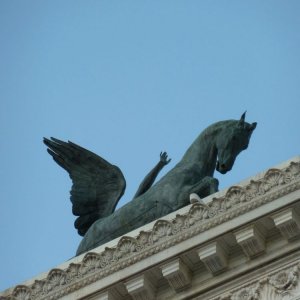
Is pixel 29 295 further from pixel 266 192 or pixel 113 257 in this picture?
pixel 266 192

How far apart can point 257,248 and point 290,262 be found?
0.61 m

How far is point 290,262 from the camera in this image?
20.5 m

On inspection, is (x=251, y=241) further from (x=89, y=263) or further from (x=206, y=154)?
(x=206, y=154)

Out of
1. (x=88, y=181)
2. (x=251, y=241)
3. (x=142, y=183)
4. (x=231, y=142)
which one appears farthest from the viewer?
(x=88, y=181)

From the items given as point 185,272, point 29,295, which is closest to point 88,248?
point 29,295

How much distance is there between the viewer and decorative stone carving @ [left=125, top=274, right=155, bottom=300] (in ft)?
69.8

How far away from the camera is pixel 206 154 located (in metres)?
27.0

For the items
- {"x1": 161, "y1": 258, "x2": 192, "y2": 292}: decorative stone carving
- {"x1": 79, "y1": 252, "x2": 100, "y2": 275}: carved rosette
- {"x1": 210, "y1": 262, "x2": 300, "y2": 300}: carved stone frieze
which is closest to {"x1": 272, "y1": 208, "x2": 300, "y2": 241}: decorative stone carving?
{"x1": 210, "y1": 262, "x2": 300, "y2": 300}: carved stone frieze

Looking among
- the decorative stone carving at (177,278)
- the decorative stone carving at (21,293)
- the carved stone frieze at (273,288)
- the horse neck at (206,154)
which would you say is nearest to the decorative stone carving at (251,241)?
the carved stone frieze at (273,288)

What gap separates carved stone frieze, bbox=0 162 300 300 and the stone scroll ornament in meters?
2.99

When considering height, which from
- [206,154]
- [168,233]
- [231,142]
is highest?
[206,154]

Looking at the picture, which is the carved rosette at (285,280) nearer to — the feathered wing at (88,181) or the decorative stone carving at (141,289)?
the decorative stone carving at (141,289)

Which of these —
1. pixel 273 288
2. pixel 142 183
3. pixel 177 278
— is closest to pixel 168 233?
pixel 177 278

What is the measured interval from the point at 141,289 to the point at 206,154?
620 cm
